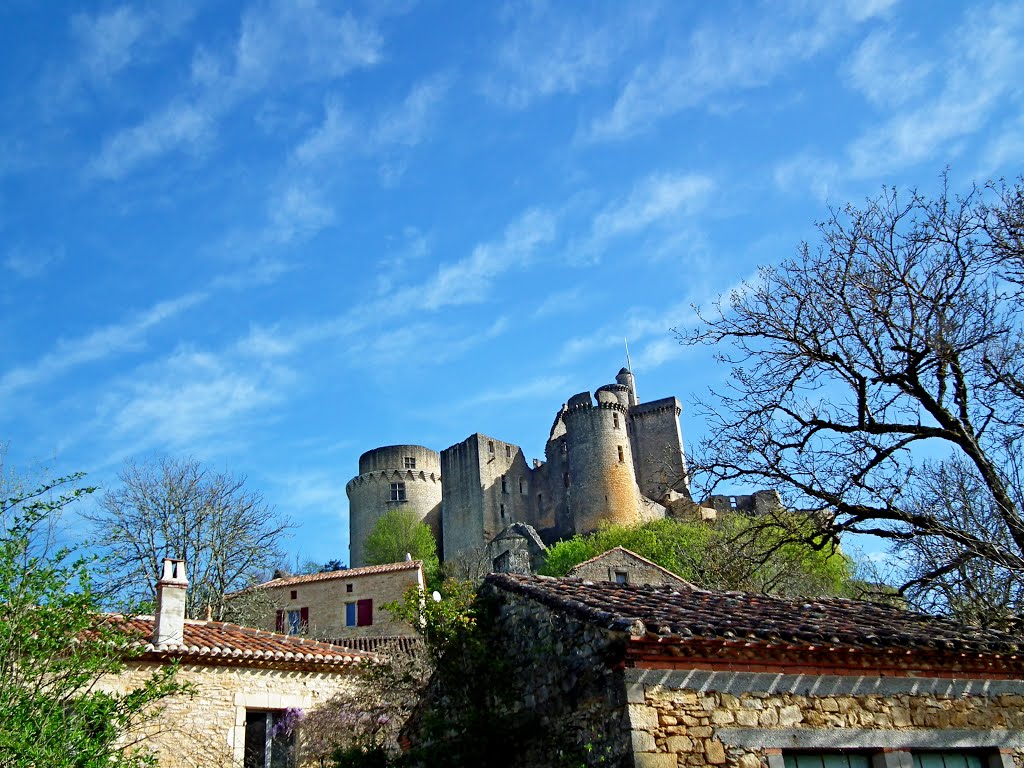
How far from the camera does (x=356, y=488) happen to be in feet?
235

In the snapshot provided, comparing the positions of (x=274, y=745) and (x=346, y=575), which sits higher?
(x=346, y=575)

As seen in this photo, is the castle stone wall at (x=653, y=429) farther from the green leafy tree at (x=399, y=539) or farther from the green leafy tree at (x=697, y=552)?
the green leafy tree at (x=399, y=539)

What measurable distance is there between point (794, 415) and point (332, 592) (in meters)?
23.0

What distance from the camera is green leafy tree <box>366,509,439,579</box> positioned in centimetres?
6400

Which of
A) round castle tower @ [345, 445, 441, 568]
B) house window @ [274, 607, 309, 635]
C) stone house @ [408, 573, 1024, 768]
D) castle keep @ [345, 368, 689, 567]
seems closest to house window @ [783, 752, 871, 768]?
stone house @ [408, 573, 1024, 768]

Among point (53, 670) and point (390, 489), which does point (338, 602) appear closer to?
point (53, 670)

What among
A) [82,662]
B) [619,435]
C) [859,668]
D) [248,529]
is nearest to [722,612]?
[859,668]

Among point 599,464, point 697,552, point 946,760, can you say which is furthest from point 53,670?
point 599,464

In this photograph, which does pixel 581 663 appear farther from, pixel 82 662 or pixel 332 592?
pixel 332 592

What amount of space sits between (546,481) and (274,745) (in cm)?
5318

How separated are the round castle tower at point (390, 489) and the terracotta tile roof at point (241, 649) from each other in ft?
171

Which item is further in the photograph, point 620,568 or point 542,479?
point 542,479

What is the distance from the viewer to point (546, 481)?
68.3 meters

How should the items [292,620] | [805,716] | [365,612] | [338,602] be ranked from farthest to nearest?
[292,620], [338,602], [365,612], [805,716]
